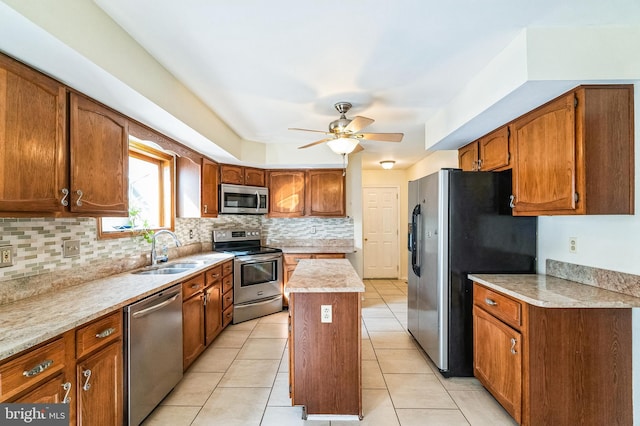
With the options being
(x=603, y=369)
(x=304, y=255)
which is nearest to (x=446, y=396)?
(x=603, y=369)

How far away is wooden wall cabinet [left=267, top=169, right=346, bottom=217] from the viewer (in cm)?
431

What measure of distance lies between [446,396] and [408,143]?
309 cm

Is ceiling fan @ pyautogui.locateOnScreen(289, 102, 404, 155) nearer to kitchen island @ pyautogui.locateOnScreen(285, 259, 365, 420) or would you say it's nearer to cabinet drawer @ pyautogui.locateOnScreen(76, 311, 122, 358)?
kitchen island @ pyautogui.locateOnScreen(285, 259, 365, 420)

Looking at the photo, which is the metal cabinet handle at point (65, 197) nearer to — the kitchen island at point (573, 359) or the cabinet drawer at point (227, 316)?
the cabinet drawer at point (227, 316)

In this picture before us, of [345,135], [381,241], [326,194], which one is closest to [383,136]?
[345,135]

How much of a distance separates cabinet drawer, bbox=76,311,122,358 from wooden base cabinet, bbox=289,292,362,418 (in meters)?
1.03

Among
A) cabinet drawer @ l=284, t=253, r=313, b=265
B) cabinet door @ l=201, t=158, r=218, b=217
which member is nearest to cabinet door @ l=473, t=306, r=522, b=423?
cabinet drawer @ l=284, t=253, r=313, b=265

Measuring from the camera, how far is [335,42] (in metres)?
1.75

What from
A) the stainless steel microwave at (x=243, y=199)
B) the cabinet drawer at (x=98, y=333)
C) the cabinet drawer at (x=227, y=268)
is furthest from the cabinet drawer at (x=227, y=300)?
the cabinet drawer at (x=98, y=333)

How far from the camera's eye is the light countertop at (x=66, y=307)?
3.71 feet

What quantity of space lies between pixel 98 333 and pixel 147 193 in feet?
6.39

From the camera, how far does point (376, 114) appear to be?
2.94 meters

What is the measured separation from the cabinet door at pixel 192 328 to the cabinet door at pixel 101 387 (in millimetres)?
735

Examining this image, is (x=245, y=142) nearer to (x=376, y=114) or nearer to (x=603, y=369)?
(x=376, y=114)
